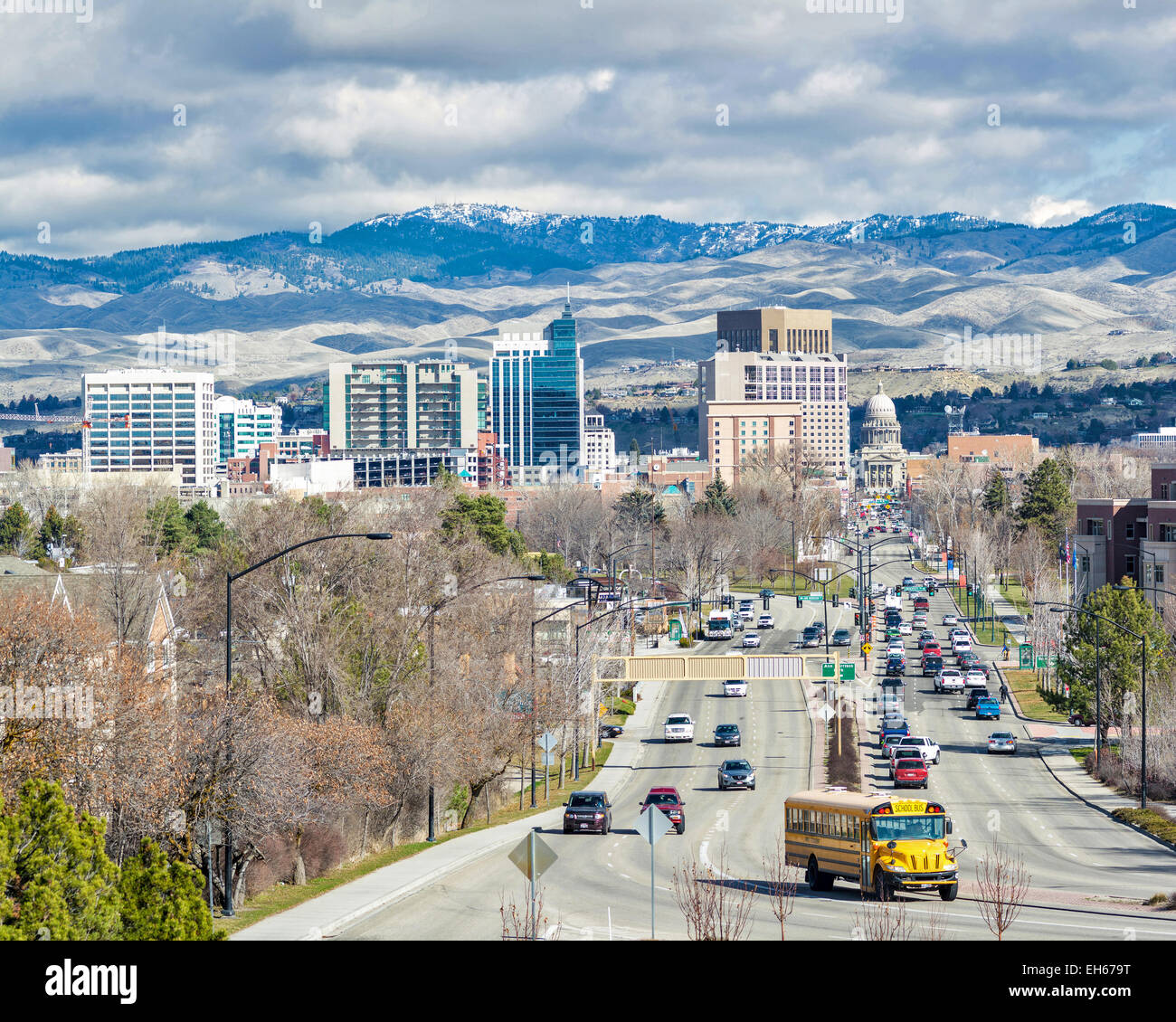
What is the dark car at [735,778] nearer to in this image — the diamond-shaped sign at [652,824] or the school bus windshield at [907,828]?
the school bus windshield at [907,828]

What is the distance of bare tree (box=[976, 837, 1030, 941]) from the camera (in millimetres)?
26469

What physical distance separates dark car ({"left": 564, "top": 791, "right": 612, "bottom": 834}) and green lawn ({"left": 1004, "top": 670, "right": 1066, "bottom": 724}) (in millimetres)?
39548

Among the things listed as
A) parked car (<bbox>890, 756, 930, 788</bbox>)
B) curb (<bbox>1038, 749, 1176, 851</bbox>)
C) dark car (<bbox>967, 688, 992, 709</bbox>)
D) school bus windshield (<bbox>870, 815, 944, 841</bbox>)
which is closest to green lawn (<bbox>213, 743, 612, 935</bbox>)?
parked car (<bbox>890, 756, 930, 788</bbox>)

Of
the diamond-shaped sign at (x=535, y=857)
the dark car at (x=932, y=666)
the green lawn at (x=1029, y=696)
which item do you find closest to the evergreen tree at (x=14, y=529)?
the dark car at (x=932, y=666)

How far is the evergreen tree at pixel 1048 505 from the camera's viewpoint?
143 m

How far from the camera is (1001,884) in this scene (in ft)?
101

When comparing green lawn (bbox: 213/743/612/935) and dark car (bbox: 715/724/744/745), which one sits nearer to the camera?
green lawn (bbox: 213/743/612/935)

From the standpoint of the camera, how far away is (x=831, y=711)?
273 feet

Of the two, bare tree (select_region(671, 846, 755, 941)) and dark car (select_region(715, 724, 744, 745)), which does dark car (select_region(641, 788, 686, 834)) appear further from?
dark car (select_region(715, 724, 744, 745))

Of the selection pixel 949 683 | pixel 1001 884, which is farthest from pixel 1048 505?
pixel 1001 884

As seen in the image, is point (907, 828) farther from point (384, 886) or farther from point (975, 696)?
point (975, 696)
